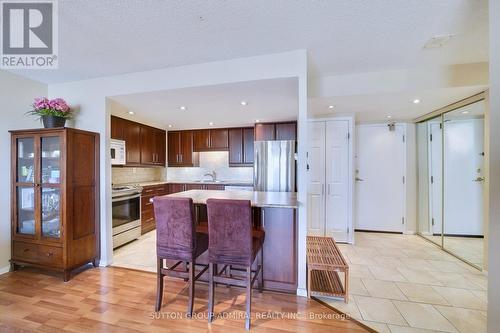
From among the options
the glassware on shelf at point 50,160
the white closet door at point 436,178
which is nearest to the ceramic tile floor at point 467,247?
the white closet door at point 436,178

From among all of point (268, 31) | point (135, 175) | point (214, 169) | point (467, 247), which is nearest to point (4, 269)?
point (135, 175)

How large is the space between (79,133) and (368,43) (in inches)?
132

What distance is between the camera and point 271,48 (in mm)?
2070

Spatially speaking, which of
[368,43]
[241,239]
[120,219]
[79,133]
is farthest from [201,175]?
[368,43]

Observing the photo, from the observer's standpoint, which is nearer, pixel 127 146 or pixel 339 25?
pixel 339 25

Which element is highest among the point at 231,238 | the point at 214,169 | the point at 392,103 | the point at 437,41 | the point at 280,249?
the point at 437,41

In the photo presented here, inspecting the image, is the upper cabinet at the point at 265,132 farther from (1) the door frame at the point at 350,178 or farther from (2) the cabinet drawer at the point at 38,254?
(2) the cabinet drawer at the point at 38,254

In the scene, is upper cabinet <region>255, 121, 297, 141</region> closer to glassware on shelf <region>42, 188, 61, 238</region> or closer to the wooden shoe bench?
the wooden shoe bench

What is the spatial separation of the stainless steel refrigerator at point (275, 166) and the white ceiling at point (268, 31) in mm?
1699

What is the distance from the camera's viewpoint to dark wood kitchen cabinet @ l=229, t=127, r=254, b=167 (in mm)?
4797

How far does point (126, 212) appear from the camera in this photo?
11.5 ft

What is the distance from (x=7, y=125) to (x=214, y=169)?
11.5 feet

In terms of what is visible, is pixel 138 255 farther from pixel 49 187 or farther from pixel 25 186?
pixel 25 186

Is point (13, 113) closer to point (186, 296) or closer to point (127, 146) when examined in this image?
point (127, 146)
